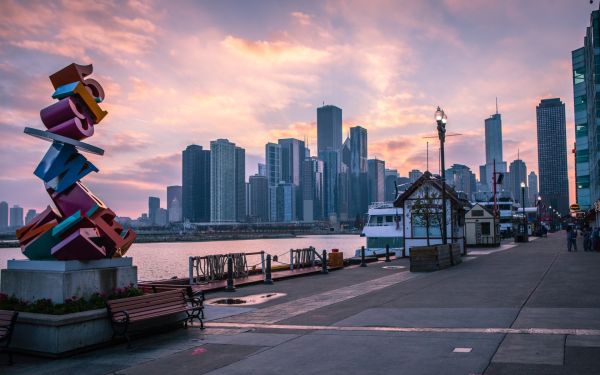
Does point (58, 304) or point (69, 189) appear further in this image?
point (69, 189)

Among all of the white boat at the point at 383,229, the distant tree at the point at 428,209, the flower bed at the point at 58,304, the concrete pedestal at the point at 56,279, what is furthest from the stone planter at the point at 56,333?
the white boat at the point at 383,229

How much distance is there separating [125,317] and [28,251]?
2.88 m

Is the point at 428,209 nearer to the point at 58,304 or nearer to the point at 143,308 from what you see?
the point at 143,308

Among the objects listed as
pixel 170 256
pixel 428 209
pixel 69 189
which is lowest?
pixel 170 256

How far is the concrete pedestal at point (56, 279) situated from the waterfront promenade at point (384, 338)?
149 centimetres

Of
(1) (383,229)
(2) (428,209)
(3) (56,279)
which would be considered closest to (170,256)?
(1) (383,229)

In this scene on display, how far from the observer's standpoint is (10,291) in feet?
40.6

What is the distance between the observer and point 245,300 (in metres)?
18.7

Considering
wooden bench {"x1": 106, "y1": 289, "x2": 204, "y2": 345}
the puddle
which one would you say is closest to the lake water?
the puddle

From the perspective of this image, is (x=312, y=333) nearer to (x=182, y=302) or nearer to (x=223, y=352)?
(x=223, y=352)

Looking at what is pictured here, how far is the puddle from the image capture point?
1794 centimetres

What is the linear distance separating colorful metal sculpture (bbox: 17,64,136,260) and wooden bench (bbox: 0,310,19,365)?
1.87 metres

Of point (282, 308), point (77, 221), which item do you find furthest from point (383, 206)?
point (77, 221)

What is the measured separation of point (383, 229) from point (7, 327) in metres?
61.9
